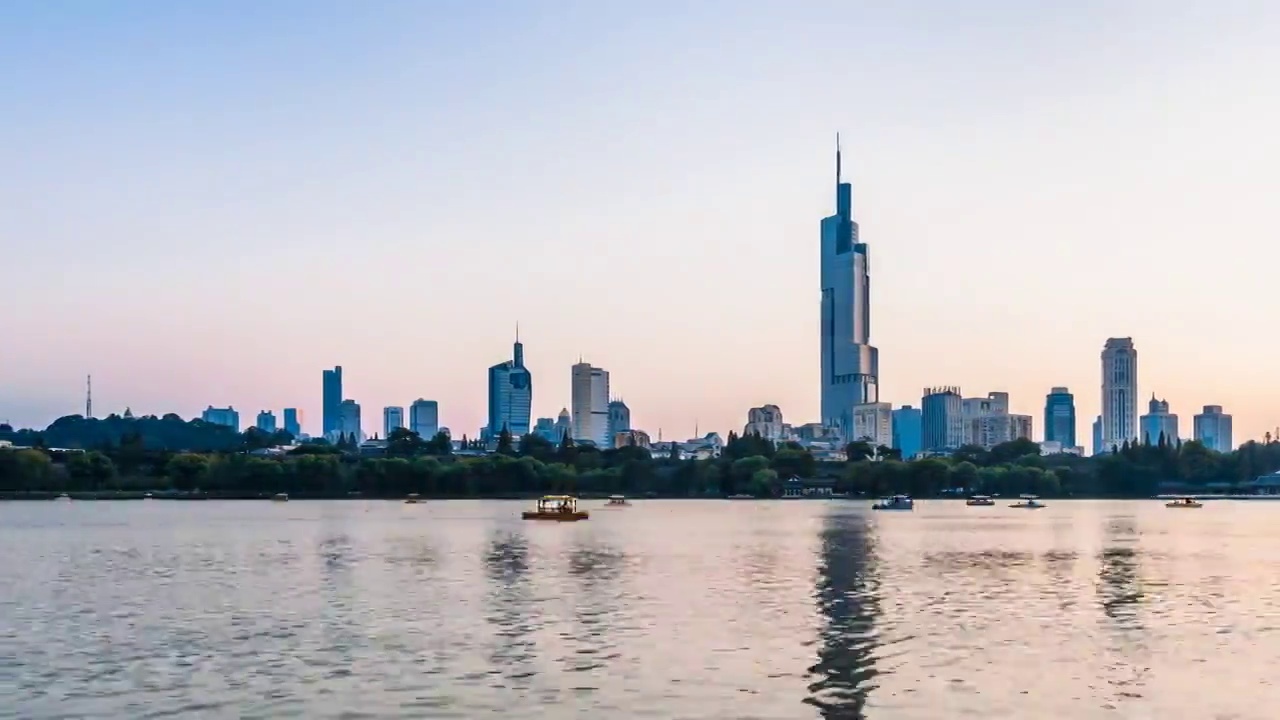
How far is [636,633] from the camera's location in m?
58.2

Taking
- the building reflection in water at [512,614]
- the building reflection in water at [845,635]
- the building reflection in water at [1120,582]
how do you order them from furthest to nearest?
the building reflection in water at [1120,582]
the building reflection in water at [512,614]
the building reflection in water at [845,635]

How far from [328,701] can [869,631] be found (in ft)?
77.3

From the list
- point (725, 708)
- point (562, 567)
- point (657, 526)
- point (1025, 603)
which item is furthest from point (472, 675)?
point (657, 526)

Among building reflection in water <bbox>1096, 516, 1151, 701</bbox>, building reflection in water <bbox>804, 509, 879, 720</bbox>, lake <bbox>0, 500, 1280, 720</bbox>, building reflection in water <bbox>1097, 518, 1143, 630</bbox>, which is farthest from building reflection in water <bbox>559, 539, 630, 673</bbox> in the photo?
building reflection in water <bbox>1097, 518, 1143, 630</bbox>

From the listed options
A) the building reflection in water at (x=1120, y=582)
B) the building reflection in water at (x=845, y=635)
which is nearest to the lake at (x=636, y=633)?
the building reflection in water at (x=845, y=635)

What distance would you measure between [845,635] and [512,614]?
14806mm

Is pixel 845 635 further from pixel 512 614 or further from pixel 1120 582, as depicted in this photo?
pixel 1120 582

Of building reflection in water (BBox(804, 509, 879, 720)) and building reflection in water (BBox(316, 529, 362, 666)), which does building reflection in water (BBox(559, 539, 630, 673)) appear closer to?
building reflection in water (BBox(804, 509, 879, 720))

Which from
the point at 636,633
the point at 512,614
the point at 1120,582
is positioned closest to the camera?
the point at 636,633

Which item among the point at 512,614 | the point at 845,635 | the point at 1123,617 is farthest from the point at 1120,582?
the point at 512,614

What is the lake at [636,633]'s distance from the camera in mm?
43469

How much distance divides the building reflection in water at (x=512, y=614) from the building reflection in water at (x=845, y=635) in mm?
9117

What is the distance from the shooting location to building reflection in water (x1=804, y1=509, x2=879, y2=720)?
4381 cm

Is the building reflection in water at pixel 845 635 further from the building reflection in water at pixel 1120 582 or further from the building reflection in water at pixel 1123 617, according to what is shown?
the building reflection in water at pixel 1120 582
